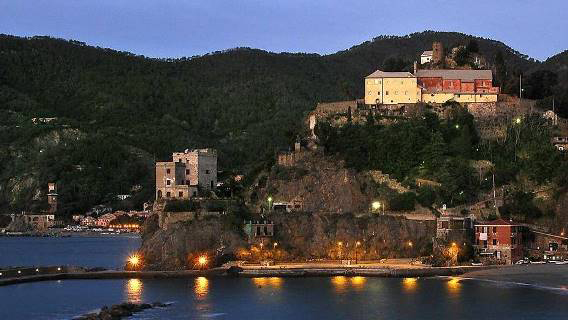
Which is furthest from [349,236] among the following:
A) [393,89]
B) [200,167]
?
[393,89]

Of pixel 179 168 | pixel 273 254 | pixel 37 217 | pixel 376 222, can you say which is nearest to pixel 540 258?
pixel 376 222

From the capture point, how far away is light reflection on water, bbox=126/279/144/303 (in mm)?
75000

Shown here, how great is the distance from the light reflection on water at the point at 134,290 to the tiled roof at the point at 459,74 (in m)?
33.1

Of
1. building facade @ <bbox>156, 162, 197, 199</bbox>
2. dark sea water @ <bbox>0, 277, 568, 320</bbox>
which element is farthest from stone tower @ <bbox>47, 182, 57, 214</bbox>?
dark sea water @ <bbox>0, 277, 568, 320</bbox>

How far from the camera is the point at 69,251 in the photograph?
135 meters

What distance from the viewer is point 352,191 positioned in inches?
3733

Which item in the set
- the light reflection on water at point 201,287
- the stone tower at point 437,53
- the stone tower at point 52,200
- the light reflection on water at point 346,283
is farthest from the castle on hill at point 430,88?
the stone tower at point 52,200

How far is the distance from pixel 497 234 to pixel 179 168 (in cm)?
2742

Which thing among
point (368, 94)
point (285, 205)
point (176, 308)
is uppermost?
point (368, 94)

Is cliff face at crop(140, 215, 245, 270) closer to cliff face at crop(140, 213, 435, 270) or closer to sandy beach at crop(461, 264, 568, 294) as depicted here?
cliff face at crop(140, 213, 435, 270)

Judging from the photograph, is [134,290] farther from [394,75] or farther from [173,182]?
[394,75]

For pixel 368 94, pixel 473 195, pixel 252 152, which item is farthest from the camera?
pixel 252 152

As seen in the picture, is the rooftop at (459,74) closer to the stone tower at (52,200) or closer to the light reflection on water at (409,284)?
the light reflection on water at (409,284)

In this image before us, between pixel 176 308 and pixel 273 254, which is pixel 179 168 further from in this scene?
pixel 176 308
